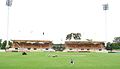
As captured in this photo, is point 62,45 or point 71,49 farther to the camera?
point 62,45

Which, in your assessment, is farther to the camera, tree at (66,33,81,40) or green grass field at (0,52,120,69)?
tree at (66,33,81,40)

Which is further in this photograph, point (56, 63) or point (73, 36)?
point (73, 36)

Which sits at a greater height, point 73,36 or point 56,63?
point 73,36

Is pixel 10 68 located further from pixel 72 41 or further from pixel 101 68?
pixel 72 41

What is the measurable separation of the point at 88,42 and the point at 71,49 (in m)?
7.93

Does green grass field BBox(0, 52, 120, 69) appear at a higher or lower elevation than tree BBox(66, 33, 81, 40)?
lower

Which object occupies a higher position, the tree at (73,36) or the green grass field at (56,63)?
the tree at (73,36)

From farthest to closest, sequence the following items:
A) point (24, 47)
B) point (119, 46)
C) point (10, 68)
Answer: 1. point (119, 46)
2. point (24, 47)
3. point (10, 68)

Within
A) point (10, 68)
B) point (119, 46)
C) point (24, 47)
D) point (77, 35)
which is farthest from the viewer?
point (77, 35)

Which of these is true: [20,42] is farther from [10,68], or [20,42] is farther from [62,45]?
[10,68]

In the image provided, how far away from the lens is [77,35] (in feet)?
498

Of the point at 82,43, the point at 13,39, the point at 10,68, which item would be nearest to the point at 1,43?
the point at 13,39

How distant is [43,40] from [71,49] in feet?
43.6

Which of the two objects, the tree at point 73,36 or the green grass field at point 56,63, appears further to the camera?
the tree at point 73,36
